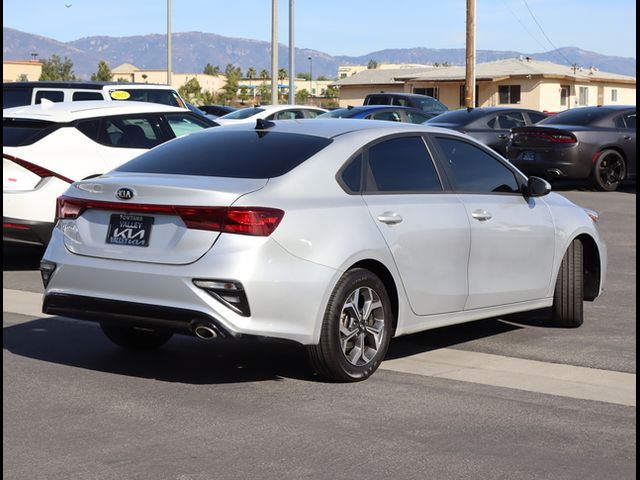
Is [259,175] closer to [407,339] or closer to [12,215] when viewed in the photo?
[407,339]

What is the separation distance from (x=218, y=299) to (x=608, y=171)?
16502mm

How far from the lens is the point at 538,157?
21.5 meters

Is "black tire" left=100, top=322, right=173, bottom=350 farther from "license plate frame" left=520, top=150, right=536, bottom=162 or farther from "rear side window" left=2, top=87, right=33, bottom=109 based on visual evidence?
"license plate frame" left=520, top=150, right=536, bottom=162

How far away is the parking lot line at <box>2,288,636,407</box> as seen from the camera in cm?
709

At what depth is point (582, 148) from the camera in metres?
21.6

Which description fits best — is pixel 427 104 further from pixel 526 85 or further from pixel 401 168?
pixel 526 85

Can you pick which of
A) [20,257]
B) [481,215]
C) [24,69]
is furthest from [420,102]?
[24,69]

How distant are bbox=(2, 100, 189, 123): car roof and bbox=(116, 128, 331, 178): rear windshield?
439cm

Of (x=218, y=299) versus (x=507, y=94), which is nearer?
(x=218, y=299)

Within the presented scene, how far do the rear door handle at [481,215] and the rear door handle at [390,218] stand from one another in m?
0.85

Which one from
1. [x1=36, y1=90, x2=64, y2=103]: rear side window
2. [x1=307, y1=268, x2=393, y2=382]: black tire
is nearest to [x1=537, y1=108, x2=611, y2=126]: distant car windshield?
[x1=36, y1=90, x2=64, y2=103]: rear side window

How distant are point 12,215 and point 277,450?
6.44 m

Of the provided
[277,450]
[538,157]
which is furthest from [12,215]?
[538,157]

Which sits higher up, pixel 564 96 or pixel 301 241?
pixel 564 96
